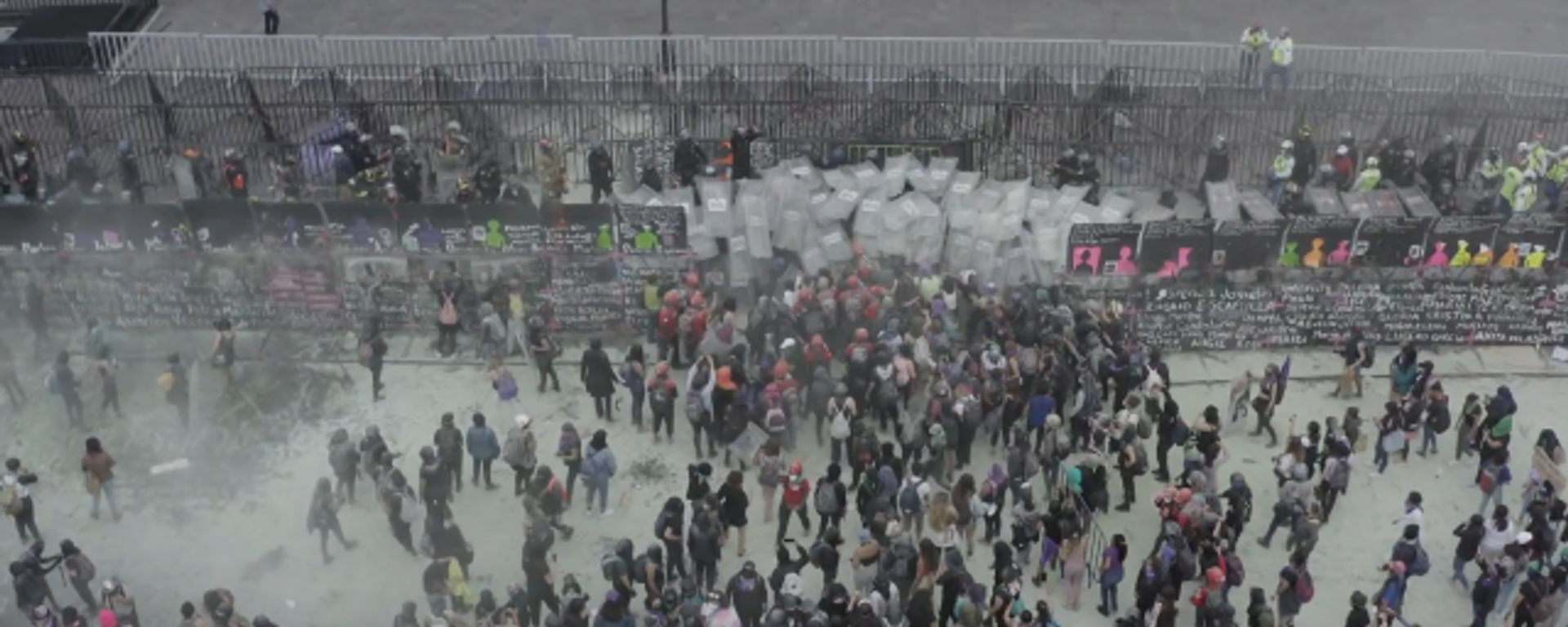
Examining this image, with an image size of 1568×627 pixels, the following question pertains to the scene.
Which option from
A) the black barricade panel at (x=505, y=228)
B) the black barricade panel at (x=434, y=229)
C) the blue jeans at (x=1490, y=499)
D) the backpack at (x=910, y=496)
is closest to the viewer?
the backpack at (x=910, y=496)

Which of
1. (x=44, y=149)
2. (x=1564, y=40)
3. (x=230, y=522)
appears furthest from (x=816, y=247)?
(x=1564, y=40)

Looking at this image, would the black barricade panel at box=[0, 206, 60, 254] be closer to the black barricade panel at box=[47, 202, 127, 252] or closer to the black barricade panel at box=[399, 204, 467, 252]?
the black barricade panel at box=[47, 202, 127, 252]

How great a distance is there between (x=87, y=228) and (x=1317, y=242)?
18.5 m

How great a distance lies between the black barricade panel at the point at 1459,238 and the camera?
2531cm

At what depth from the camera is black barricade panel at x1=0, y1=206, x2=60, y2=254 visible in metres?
26.1

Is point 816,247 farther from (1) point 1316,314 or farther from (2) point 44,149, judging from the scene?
(2) point 44,149

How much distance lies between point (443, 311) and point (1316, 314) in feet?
42.2

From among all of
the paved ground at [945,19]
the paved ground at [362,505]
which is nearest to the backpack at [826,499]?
the paved ground at [362,505]

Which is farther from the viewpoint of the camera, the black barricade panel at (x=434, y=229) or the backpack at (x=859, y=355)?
the black barricade panel at (x=434, y=229)

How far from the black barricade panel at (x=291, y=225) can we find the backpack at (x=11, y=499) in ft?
20.2

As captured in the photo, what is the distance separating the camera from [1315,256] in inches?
1004

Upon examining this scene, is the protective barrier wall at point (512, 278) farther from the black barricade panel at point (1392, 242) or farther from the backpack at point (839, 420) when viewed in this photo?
the backpack at point (839, 420)

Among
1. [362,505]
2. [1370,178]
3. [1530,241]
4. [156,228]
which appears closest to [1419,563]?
[1530,241]

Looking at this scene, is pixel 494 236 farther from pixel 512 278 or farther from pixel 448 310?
pixel 448 310
